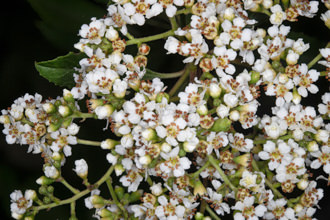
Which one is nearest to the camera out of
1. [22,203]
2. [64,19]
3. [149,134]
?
[149,134]

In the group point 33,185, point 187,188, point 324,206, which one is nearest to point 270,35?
point 187,188

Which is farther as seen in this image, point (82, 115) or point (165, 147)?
point (82, 115)

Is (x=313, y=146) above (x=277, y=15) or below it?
below

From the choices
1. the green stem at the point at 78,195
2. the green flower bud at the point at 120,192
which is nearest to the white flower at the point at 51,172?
the green stem at the point at 78,195

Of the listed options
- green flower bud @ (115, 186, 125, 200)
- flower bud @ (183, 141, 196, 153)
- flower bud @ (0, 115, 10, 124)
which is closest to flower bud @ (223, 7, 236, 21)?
flower bud @ (183, 141, 196, 153)

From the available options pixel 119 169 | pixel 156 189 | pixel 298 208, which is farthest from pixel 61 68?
pixel 298 208

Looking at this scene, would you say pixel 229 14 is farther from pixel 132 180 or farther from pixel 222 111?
pixel 132 180

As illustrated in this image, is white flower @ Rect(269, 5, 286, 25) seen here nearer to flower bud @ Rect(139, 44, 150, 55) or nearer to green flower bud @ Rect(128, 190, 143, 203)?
flower bud @ Rect(139, 44, 150, 55)

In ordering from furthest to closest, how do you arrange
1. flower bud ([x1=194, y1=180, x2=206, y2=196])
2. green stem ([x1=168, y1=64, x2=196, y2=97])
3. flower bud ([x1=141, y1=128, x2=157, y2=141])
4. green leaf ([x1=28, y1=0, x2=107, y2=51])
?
1. green leaf ([x1=28, y1=0, x2=107, y2=51])
2. green stem ([x1=168, y1=64, x2=196, y2=97])
3. flower bud ([x1=194, y1=180, x2=206, y2=196])
4. flower bud ([x1=141, y1=128, x2=157, y2=141])
